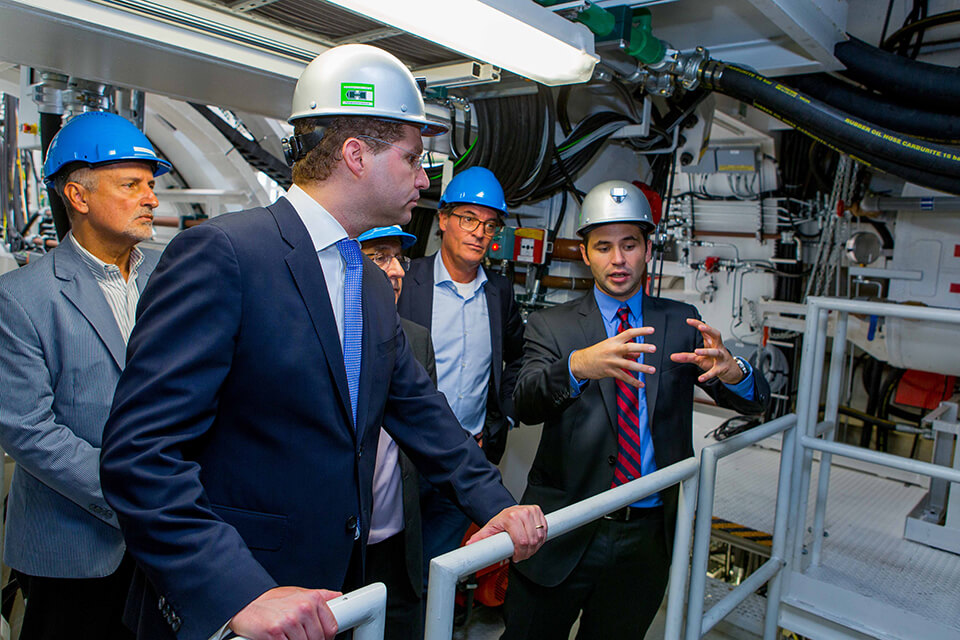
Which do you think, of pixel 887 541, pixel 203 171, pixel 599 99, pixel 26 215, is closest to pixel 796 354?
pixel 887 541

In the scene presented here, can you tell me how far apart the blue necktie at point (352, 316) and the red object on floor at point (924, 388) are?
→ 5191 millimetres

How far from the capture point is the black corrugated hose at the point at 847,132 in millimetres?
2402

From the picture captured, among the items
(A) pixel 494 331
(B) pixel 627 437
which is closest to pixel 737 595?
(B) pixel 627 437

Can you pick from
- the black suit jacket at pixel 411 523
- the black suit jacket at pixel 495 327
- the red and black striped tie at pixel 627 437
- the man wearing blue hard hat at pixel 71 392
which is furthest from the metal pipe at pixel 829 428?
the man wearing blue hard hat at pixel 71 392

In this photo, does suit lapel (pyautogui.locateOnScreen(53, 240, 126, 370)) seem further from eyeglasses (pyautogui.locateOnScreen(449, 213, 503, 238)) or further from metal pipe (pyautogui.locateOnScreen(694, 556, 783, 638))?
metal pipe (pyautogui.locateOnScreen(694, 556, 783, 638))

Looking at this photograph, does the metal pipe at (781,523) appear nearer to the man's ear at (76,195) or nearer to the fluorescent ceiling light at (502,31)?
the fluorescent ceiling light at (502,31)

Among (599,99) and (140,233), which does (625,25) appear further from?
(140,233)

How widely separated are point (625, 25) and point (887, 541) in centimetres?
259

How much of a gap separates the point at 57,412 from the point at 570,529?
1370 millimetres

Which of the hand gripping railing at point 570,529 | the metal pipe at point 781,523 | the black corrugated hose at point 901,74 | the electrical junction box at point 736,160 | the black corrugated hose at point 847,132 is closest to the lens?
the hand gripping railing at point 570,529

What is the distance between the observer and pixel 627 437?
6.43ft

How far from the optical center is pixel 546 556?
1.89 meters

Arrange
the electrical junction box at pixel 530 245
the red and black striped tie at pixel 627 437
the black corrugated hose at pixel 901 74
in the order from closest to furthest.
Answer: the red and black striped tie at pixel 627 437 < the black corrugated hose at pixel 901 74 < the electrical junction box at pixel 530 245

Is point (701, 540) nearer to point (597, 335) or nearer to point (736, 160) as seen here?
point (597, 335)
